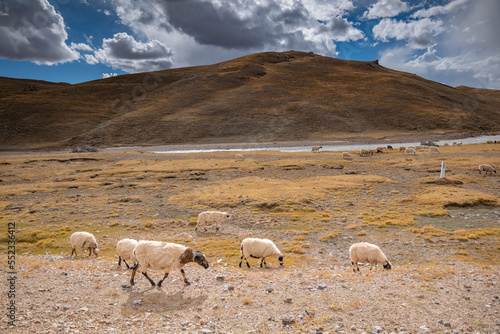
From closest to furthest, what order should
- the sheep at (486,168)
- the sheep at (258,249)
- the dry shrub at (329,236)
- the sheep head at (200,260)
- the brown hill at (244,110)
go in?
the sheep head at (200,260), the sheep at (258,249), the dry shrub at (329,236), the sheep at (486,168), the brown hill at (244,110)

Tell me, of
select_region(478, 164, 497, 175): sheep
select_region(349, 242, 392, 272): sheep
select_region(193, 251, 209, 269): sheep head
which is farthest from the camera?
select_region(478, 164, 497, 175): sheep

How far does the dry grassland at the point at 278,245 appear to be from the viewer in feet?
27.8

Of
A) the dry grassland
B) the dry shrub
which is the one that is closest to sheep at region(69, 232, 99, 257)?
the dry grassland

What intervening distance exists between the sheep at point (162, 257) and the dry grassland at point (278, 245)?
2.52 ft

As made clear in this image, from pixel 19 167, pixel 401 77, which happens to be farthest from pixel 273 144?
pixel 401 77

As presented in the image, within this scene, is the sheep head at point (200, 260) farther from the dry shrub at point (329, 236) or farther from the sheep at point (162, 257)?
the dry shrub at point (329, 236)

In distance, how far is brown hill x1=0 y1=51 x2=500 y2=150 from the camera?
401 ft

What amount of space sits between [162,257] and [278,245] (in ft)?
31.6

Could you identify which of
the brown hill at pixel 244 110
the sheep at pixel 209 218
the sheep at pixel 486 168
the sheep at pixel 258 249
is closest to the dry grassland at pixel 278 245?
the sheep at pixel 258 249

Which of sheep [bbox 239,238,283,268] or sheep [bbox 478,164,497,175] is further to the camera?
sheep [bbox 478,164,497,175]

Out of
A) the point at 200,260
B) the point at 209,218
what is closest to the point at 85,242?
the point at 209,218

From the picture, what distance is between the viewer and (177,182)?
41.3 metres

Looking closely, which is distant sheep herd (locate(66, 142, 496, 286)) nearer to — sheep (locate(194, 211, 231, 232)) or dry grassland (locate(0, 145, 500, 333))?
sheep (locate(194, 211, 231, 232))

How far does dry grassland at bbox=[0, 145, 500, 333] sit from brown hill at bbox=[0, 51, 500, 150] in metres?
79.3
